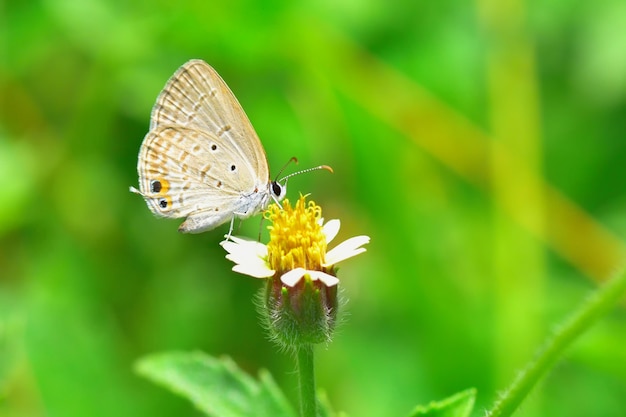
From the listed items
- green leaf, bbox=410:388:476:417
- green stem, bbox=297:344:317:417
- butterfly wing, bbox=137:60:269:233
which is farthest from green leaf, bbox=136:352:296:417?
butterfly wing, bbox=137:60:269:233

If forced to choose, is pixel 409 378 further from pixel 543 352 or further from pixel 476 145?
pixel 543 352

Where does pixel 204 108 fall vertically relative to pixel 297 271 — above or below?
above

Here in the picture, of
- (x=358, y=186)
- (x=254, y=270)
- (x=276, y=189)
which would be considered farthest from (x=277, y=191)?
(x=358, y=186)

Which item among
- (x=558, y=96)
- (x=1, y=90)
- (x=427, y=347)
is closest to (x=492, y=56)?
(x=558, y=96)

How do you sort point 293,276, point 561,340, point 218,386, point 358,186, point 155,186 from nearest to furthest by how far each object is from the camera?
point 561,340 → point 293,276 → point 218,386 → point 155,186 → point 358,186

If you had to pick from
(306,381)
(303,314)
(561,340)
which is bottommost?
(561,340)

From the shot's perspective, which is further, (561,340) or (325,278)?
(325,278)

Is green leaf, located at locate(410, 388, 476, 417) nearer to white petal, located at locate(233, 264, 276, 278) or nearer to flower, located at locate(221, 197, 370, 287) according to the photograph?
flower, located at locate(221, 197, 370, 287)

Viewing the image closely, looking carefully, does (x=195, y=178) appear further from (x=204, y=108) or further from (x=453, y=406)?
(x=453, y=406)

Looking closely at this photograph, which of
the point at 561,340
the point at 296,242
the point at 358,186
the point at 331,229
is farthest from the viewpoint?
the point at 358,186
